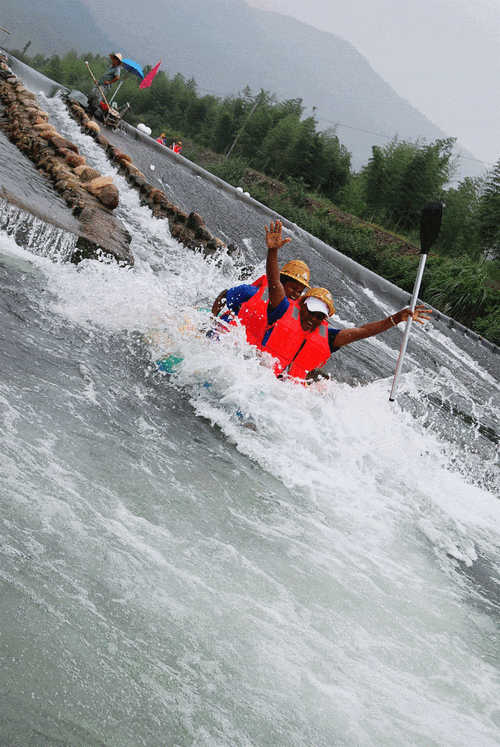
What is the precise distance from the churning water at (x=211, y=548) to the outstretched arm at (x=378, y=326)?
0.57 meters

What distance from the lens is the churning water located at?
210 centimetres

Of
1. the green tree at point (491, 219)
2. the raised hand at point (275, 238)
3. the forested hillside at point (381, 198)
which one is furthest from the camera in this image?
the green tree at point (491, 219)

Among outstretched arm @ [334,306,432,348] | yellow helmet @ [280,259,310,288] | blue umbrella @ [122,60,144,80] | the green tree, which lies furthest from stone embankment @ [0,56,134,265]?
the green tree

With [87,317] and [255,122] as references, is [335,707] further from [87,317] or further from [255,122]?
[255,122]

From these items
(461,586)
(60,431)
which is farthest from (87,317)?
(461,586)

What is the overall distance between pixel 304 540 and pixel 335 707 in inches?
48.8

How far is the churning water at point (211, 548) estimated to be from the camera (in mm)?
2098

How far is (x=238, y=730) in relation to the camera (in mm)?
2062

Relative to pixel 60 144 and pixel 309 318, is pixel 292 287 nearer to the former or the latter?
pixel 309 318

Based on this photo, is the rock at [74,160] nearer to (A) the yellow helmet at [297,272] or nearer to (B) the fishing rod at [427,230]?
(A) the yellow helmet at [297,272]

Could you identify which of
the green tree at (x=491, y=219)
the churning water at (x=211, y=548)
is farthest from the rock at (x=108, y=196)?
the green tree at (x=491, y=219)

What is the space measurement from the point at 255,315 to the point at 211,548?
264cm

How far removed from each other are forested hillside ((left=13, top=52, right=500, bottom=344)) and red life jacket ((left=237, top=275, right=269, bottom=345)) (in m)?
13.1

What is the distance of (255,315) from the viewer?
5.29 m
